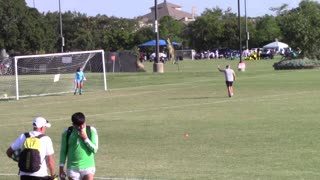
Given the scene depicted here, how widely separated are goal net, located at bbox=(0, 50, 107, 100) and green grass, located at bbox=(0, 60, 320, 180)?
9546 mm

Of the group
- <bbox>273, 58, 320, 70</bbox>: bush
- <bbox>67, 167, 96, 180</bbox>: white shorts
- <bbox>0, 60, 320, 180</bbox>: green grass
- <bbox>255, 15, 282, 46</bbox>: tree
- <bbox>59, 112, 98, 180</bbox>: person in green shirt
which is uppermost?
<bbox>255, 15, 282, 46</bbox>: tree

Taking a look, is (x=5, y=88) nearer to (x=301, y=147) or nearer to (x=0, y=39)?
(x=301, y=147)

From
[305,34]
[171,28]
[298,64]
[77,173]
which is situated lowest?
[77,173]

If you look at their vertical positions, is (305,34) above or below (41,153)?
above

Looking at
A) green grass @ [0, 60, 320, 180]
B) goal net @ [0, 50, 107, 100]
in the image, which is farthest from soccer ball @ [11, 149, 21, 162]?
goal net @ [0, 50, 107, 100]

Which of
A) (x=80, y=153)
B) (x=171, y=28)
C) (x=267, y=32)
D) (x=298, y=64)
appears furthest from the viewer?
(x=171, y=28)

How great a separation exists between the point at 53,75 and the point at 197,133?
2995cm

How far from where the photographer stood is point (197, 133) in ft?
54.2

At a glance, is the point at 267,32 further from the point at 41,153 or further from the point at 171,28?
the point at 41,153

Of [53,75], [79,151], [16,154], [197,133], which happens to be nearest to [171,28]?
[53,75]

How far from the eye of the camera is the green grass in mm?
11320

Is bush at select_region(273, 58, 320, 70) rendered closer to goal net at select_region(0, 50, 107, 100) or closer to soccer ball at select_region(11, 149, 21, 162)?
goal net at select_region(0, 50, 107, 100)

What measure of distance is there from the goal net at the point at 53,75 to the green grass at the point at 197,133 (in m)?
9.55

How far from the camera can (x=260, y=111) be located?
21750 millimetres
